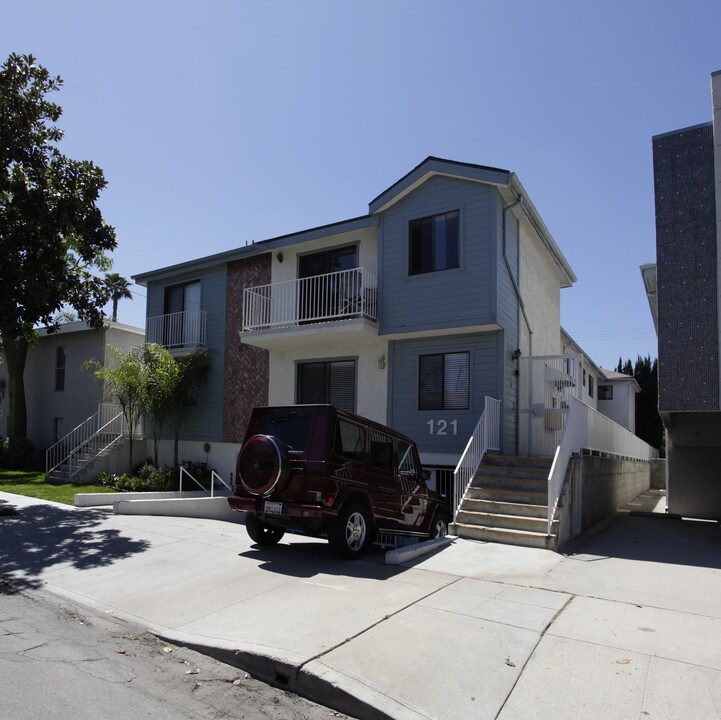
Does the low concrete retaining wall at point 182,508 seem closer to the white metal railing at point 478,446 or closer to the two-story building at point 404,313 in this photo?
the two-story building at point 404,313

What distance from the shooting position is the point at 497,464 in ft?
39.1

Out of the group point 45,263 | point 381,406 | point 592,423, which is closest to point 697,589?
point 592,423

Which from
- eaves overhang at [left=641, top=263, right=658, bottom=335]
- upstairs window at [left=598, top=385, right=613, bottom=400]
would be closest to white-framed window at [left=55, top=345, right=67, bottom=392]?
eaves overhang at [left=641, top=263, right=658, bottom=335]

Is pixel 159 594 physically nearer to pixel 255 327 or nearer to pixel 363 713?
pixel 363 713

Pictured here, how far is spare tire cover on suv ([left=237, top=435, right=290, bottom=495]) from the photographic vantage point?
7863 mm

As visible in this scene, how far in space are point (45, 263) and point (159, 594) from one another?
832 centimetres

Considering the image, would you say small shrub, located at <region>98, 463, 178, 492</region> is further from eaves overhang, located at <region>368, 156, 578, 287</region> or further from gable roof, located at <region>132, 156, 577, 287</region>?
eaves overhang, located at <region>368, 156, 578, 287</region>

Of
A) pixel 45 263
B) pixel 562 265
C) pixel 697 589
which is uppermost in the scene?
pixel 562 265

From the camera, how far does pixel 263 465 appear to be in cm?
804

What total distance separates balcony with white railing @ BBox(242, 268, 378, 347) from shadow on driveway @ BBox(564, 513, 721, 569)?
21.5 feet

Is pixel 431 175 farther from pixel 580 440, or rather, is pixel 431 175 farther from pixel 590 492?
pixel 590 492

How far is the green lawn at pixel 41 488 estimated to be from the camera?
14.0 m

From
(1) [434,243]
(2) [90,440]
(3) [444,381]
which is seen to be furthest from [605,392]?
(2) [90,440]

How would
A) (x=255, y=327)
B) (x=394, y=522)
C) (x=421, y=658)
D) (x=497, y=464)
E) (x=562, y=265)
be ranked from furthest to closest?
1. (x=562, y=265)
2. (x=255, y=327)
3. (x=497, y=464)
4. (x=394, y=522)
5. (x=421, y=658)
